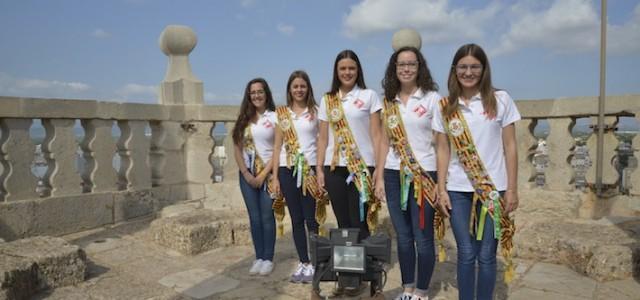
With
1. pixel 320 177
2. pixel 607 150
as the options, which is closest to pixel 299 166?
pixel 320 177

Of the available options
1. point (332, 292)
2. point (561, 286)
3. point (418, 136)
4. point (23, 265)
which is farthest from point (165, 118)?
point (561, 286)

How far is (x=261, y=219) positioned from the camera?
161 inches

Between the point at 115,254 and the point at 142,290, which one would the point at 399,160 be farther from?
the point at 115,254

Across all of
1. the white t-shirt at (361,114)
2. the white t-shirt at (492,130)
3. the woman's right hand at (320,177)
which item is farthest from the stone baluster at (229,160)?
the white t-shirt at (492,130)

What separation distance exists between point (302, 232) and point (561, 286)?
6.49 feet

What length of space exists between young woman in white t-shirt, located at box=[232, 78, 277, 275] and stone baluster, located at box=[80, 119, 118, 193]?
8.02 feet

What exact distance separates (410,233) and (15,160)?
13.6 ft

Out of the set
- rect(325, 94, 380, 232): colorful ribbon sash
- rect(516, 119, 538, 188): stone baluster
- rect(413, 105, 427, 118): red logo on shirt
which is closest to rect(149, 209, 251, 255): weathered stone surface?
rect(325, 94, 380, 232): colorful ribbon sash

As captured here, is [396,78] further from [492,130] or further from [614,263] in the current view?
[614,263]

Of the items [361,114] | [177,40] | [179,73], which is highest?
[177,40]

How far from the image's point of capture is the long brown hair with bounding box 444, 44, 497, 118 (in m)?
2.60

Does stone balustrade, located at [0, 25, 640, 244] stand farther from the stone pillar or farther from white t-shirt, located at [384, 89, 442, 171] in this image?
white t-shirt, located at [384, 89, 442, 171]

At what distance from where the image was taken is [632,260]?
140 inches

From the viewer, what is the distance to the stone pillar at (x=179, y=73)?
6.62 metres
